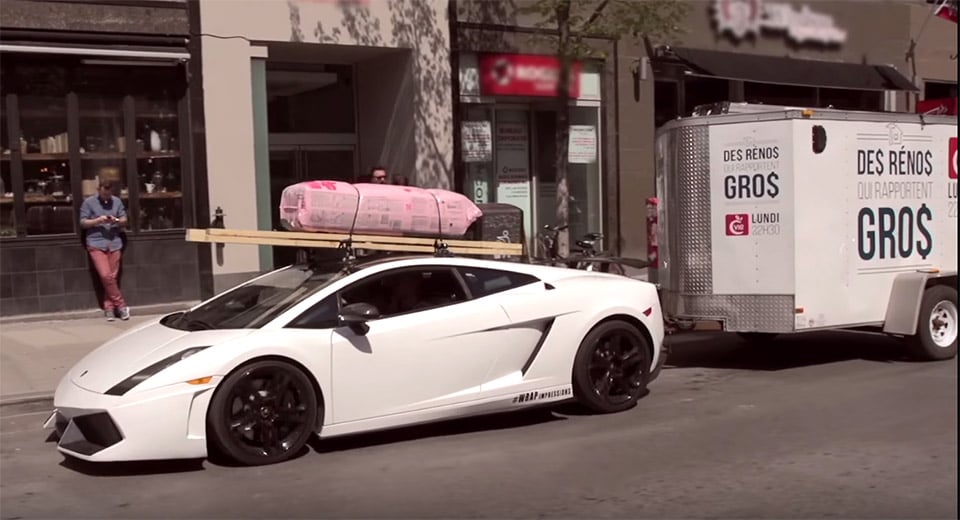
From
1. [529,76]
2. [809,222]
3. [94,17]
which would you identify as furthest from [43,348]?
[809,222]

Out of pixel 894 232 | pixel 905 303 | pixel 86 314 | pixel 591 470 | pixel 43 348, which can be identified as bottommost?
pixel 591 470

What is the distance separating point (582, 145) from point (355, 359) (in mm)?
11020

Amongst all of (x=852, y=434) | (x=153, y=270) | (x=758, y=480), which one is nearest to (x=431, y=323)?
(x=758, y=480)

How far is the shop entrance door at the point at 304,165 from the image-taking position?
48.7ft

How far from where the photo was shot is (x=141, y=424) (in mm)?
5441

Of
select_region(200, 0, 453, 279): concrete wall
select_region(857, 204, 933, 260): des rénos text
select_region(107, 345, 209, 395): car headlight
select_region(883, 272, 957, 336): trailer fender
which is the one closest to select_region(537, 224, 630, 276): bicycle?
select_region(200, 0, 453, 279): concrete wall

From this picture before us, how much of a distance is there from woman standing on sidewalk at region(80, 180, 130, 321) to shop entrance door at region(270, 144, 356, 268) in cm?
245

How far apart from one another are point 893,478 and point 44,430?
5.93 meters

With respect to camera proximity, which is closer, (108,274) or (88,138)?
(108,274)

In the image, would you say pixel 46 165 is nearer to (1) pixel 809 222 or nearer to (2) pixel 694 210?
(2) pixel 694 210

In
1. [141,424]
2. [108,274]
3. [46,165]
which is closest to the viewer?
[141,424]

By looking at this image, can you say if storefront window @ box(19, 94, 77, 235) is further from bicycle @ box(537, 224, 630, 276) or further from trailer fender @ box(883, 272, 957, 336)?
trailer fender @ box(883, 272, 957, 336)

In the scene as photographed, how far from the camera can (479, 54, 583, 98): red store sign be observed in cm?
428

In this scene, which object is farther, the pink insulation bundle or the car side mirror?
the pink insulation bundle
